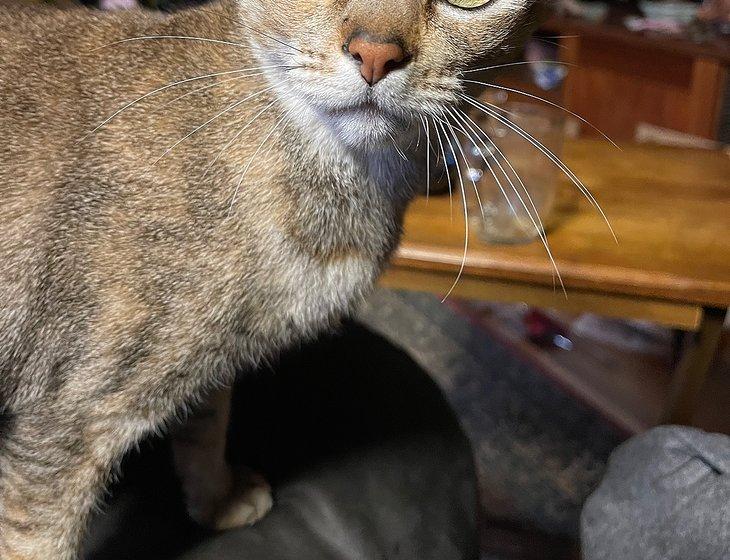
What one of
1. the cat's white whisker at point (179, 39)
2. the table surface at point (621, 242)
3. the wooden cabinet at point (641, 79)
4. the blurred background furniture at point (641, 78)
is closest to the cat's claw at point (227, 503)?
the table surface at point (621, 242)

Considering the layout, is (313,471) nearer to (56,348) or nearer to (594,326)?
(56,348)

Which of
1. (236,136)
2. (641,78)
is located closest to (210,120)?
(236,136)

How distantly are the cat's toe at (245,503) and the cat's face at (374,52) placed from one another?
407mm

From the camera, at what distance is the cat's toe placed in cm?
83

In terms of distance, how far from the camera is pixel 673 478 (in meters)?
0.76

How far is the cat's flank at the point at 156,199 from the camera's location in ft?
2.18

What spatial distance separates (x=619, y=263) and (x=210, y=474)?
62 centimetres

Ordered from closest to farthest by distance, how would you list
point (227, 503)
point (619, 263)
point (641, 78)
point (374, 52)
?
1. point (374, 52)
2. point (227, 503)
3. point (619, 263)
4. point (641, 78)

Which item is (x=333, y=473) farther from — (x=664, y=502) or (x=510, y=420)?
(x=510, y=420)

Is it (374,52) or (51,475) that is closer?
(374,52)

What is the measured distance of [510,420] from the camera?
1.70m

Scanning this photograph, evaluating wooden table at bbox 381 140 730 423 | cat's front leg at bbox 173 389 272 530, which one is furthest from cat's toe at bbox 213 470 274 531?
wooden table at bbox 381 140 730 423

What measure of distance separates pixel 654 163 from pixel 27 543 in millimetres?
1160

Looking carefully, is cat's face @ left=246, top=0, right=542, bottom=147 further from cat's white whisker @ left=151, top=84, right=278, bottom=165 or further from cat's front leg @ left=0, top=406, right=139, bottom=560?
cat's front leg @ left=0, top=406, right=139, bottom=560
